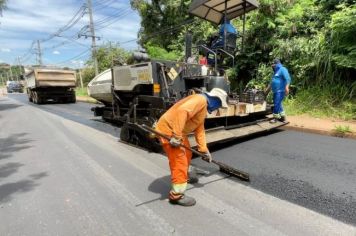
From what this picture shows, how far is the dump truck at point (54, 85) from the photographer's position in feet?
66.4

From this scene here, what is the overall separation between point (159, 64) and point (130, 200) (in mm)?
3294

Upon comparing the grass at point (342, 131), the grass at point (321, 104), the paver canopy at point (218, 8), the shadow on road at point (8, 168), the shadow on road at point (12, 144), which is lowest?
the shadow on road at point (8, 168)

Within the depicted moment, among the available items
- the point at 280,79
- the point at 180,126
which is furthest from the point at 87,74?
the point at 180,126

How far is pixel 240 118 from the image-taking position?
7332 mm

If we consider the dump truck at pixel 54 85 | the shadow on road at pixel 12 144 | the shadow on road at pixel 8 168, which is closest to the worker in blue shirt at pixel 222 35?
the shadow on road at pixel 12 144

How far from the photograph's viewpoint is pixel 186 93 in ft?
22.1

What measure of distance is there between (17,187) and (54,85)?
674 inches

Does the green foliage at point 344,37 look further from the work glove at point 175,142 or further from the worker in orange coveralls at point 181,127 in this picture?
the work glove at point 175,142

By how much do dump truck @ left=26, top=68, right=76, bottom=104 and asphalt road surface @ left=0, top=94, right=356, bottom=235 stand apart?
14459 millimetres

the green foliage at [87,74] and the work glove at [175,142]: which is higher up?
the green foliage at [87,74]

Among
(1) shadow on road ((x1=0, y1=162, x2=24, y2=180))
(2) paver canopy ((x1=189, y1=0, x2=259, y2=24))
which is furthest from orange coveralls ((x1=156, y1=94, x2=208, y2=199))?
(2) paver canopy ((x1=189, y1=0, x2=259, y2=24))

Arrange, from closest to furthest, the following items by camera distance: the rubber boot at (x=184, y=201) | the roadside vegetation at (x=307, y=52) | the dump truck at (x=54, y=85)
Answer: the rubber boot at (x=184, y=201), the roadside vegetation at (x=307, y=52), the dump truck at (x=54, y=85)

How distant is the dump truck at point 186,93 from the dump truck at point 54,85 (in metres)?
13.5

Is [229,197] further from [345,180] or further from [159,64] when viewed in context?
[159,64]
